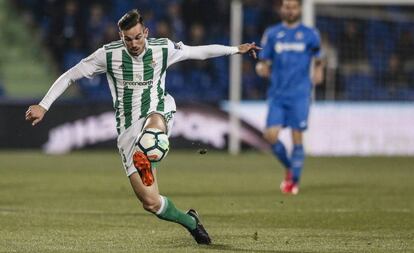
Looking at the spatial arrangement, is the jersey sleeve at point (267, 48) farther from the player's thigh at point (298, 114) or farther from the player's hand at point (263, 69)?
the player's thigh at point (298, 114)

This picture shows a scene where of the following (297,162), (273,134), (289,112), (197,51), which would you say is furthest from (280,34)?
(197,51)

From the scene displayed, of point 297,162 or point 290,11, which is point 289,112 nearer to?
point 297,162

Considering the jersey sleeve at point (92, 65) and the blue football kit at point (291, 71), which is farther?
the blue football kit at point (291, 71)

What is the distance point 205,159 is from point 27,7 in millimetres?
6337

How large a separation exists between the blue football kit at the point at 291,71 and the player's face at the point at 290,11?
13 centimetres

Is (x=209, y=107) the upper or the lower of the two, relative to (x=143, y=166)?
lower

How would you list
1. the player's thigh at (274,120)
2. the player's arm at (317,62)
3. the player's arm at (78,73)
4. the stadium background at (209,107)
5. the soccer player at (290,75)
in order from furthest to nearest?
1. the stadium background at (209,107)
2. the player's arm at (317,62)
3. the soccer player at (290,75)
4. the player's thigh at (274,120)
5. the player's arm at (78,73)

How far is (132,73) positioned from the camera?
8.94 metres

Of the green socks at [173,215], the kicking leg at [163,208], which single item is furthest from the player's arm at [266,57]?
the green socks at [173,215]

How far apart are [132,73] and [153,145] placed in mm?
857

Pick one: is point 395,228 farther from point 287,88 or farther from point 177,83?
point 177,83

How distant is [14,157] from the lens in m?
20.5

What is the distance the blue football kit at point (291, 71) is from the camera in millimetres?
14320

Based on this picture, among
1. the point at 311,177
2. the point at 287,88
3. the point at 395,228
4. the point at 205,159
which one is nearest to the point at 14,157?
the point at 205,159
